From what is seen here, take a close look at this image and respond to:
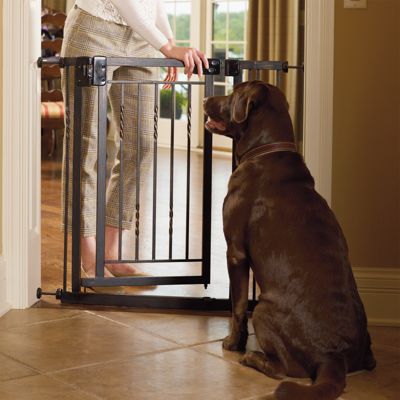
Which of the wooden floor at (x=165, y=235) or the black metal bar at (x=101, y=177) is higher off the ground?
the black metal bar at (x=101, y=177)

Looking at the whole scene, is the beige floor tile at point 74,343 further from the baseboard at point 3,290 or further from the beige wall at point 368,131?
the beige wall at point 368,131

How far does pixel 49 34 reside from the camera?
342 inches

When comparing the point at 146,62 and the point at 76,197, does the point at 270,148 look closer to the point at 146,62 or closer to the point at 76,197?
the point at 146,62

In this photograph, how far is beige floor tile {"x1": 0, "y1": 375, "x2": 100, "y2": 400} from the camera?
224 centimetres

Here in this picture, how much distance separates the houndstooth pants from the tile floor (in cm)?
48

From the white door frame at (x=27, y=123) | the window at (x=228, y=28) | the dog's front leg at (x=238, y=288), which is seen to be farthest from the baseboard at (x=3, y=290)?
the window at (x=228, y=28)

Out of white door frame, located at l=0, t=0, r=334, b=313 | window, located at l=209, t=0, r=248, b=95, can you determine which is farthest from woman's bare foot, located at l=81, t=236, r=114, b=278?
window, located at l=209, t=0, r=248, b=95

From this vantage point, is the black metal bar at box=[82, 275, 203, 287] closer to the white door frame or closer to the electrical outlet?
the white door frame

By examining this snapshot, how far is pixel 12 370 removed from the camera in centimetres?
245

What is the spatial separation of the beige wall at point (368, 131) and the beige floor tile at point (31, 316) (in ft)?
3.37

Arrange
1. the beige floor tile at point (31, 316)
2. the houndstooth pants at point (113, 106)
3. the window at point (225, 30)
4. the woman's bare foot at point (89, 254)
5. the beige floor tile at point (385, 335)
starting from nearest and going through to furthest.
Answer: the beige floor tile at point (385, 335) < the beige floor tile at point (31, 316) < the houndstooth pants at point (113, 106) < the woman's bare foot at point (89, 254) < the window at point (225, 30)

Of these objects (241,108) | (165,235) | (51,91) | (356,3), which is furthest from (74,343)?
(51,91)

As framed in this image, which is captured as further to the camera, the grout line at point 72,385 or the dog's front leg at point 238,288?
the dog's front leg at point 238,288

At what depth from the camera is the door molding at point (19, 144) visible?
3064mm
